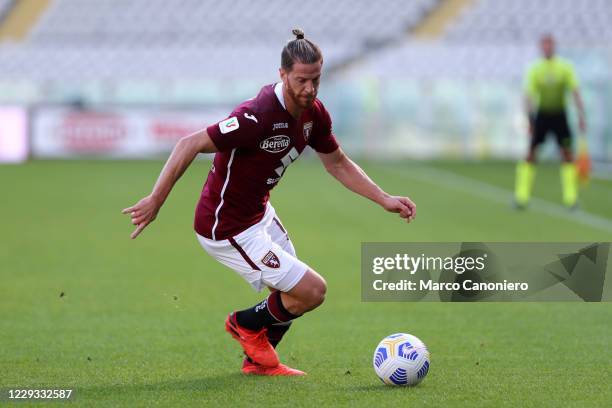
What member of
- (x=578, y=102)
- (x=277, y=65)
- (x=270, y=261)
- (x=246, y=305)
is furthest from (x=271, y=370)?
(x=277, y=65)

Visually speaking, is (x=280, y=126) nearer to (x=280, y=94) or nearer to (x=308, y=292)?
(x=280, y=94)

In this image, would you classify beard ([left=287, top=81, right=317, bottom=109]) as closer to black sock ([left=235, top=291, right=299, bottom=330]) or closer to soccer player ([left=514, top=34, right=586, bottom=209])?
black sock ([left=235, top=291, right=299, bottom=330])

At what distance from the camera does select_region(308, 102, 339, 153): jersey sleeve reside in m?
6.16

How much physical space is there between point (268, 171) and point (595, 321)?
3.28 metres

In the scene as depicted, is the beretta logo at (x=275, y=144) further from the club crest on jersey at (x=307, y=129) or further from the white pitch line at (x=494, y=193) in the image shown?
the white pitch line at (x=494, y=193)

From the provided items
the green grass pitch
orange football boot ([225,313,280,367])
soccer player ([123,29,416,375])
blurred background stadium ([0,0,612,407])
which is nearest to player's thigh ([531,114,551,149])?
the green grass pitch

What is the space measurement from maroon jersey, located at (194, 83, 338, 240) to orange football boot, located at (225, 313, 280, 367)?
0.61 metres

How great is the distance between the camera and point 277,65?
33.1m

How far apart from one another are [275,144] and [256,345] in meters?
1.22

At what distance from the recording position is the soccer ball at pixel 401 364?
5781 mm

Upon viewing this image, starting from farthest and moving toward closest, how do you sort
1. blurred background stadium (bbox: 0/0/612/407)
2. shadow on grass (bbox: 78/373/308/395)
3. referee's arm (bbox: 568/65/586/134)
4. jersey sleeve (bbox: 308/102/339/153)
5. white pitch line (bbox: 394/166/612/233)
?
referee's arm (bbox: 568/65/586/134), white pitch line (bbox: 394/166/612/233), blurred background stadium (bbox: 0/0/612/407), jersey sleeve (bbox: 308/102/339/153), shadow on grass (bbox: 78/373/308/395)

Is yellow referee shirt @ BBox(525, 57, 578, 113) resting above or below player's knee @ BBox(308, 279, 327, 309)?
above

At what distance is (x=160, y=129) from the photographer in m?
29.8

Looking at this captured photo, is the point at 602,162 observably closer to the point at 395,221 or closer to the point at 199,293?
the point at 395,221
